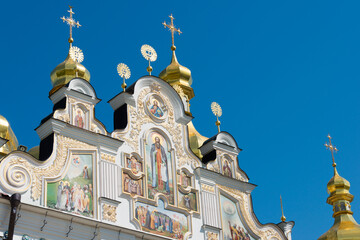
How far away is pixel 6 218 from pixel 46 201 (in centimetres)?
114

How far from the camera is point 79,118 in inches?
805

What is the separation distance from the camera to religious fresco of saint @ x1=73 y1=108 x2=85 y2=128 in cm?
2033

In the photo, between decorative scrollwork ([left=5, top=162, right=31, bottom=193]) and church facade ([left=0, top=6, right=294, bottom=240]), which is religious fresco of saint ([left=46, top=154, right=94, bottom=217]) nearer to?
church facade ([left=0, top=6, right=294, bottom=240])

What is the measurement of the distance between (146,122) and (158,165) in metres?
1.26

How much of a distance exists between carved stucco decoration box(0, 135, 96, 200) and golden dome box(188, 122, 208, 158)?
578cm

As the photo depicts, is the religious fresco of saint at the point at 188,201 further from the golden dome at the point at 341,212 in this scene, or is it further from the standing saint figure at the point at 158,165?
the golden dome at the point at 341,212

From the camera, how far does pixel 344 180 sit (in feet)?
94.5

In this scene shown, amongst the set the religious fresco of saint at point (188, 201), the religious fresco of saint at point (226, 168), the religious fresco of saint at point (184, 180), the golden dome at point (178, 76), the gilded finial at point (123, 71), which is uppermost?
the golden dome at point (178, 76)

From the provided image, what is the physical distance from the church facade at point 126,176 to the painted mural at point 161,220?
0.03m

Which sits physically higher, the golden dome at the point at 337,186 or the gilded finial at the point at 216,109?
the gilded finial at the point at 216,109

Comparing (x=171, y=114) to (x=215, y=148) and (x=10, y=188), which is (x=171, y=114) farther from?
(x=10, y=188)

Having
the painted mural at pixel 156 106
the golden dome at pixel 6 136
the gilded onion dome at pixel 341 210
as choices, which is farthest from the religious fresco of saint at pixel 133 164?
the gilded onion dome at pixel 341 210

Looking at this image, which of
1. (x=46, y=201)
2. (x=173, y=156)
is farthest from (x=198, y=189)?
(x=46, y=201)

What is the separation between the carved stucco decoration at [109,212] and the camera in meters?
19.5
